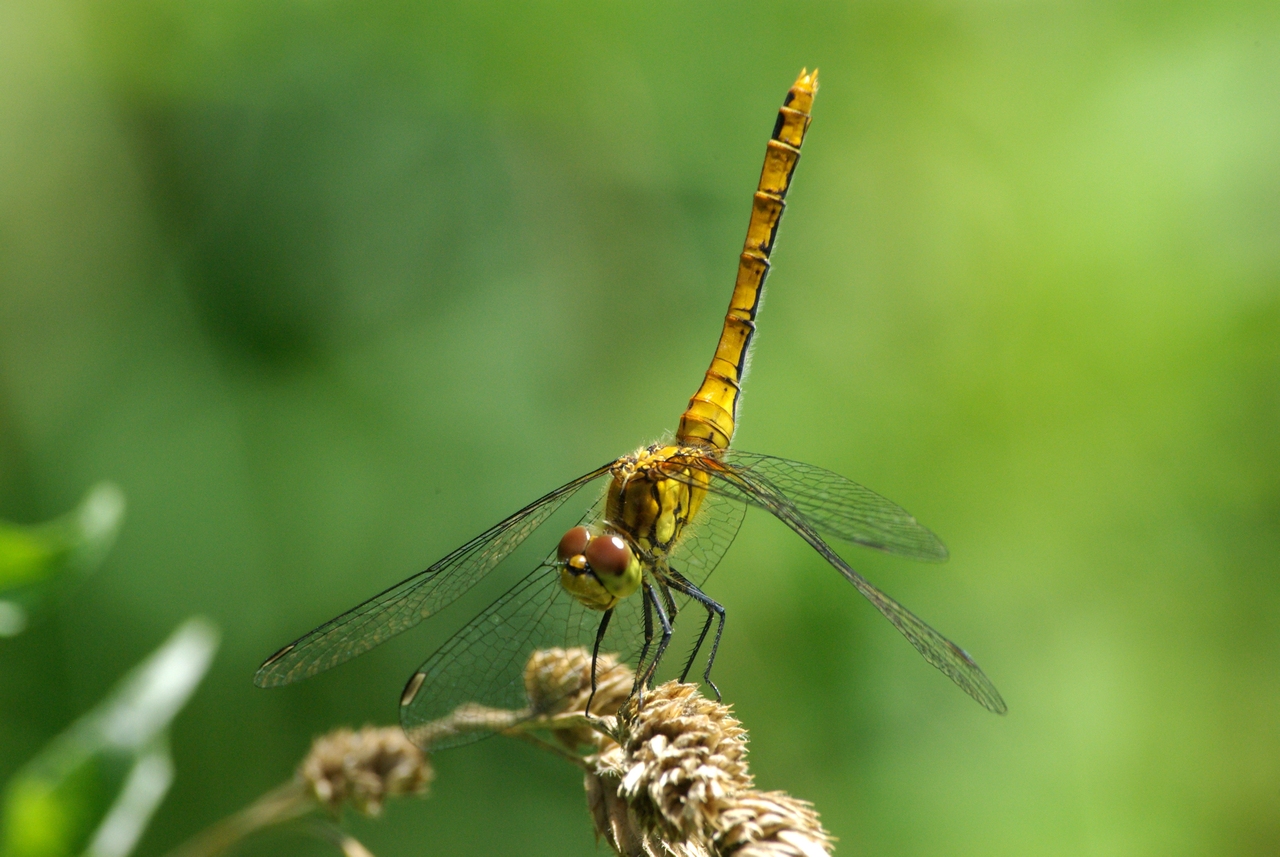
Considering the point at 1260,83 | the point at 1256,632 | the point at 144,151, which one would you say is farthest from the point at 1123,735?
the point at 144,151

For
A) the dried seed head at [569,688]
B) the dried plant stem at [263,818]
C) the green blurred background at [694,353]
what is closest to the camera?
the dried plant stem at [263,818]

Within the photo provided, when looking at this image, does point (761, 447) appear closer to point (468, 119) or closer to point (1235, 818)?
point (468, 119)

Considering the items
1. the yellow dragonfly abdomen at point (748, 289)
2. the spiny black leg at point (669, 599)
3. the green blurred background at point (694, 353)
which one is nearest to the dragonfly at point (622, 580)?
the spiny black leg at point (669, 599)

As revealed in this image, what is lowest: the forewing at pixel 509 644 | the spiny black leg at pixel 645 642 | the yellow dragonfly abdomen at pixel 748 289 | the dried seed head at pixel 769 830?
the forewing at pixel 509 644

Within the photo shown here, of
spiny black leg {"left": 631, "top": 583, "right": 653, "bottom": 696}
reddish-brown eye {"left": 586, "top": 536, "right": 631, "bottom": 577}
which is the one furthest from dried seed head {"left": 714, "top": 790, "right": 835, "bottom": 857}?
reddish-brown eye {"left": 586, "top": 536, "right": 631, "bottom": 577}

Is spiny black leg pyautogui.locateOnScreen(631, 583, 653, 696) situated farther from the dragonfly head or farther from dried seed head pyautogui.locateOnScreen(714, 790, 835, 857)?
dried seed head pyautogui.locateOnScreen(714, 790, 835, 857)

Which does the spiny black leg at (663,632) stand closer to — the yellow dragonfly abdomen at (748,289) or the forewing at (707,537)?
the forewing at (707,537)

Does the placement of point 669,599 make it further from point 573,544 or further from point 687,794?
point 687,794

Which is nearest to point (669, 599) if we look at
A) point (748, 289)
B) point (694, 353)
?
point (748, 289)
